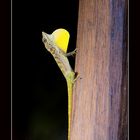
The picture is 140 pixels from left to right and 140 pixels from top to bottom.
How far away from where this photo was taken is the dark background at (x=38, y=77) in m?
1.19

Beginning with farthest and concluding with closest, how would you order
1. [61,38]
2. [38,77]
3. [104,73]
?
[38,77] < [61,38] < [104,73]

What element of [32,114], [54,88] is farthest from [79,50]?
[32,114]

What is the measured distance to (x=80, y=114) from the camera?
1.02m

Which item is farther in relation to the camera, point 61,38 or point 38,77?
point 38,77

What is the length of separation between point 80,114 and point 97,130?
8 centimetres

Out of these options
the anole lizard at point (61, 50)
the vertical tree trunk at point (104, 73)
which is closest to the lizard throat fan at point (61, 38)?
the anole lizard at point (61, 50)

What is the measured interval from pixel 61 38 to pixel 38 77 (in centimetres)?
20

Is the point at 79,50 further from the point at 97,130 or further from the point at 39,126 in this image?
the point at 39,126

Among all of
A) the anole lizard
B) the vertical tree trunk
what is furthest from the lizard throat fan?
the vertical tree trunk

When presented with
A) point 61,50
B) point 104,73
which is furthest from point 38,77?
point 104,73

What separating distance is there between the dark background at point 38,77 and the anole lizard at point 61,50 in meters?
0.03

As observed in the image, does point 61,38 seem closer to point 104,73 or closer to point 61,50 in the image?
point 61,50

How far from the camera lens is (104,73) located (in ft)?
3.10

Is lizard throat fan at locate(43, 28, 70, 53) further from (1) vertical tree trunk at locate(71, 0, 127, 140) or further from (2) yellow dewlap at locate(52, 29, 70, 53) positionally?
(1) vertical tree trunk at locate(71, 0, 127, 140)
